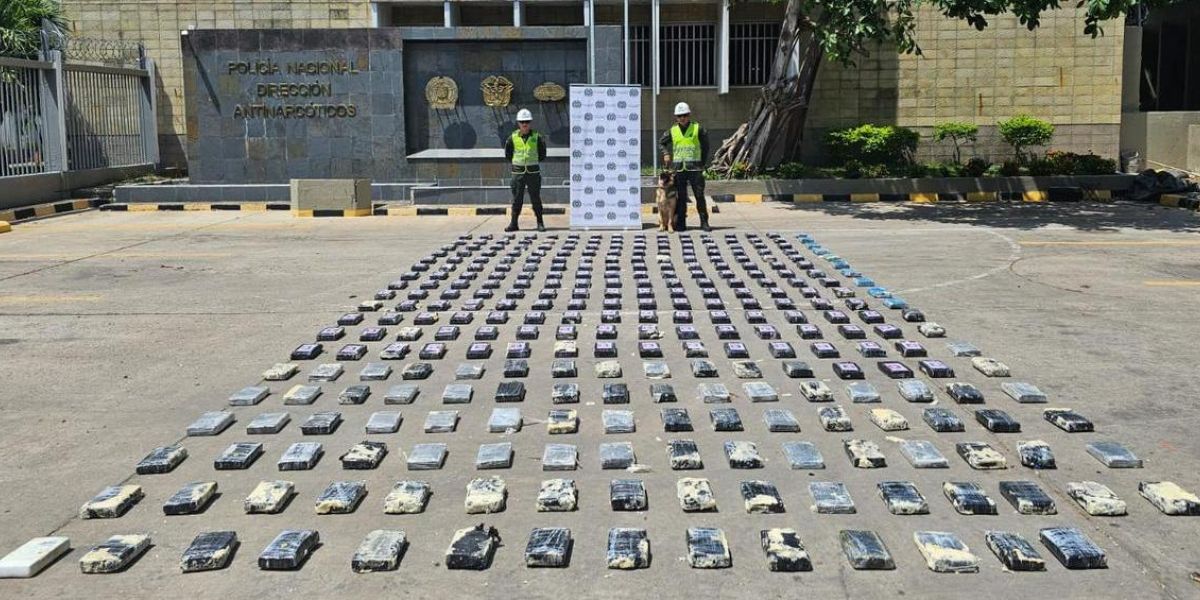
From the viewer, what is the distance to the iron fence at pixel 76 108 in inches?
706

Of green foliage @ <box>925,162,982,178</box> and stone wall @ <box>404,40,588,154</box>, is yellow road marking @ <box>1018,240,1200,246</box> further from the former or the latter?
stone wall @ <box>404,40,588,154</box>

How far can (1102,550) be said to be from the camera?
3795 millimetres

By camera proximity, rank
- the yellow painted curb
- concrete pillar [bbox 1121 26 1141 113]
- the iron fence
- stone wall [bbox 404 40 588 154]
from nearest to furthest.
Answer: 1. the iron fence
2. the yellow painted curb
3. stone wall [bbox 404 40 588 154]
4. concrete pillar [bbox 1121 26 1141 113]

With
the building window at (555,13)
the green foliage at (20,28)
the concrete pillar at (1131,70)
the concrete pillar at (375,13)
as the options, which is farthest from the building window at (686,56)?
the green foliage at (20,28)

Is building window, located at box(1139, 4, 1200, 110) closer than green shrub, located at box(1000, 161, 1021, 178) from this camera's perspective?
No

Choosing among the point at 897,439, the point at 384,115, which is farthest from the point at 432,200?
the point at 897,439

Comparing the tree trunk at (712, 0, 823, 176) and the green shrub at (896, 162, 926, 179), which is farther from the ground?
the tree trunk at (712, 0, 823, 176)

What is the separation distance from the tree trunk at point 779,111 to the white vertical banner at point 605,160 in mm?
5816

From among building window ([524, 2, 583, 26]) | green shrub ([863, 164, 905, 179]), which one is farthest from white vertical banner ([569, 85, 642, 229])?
building window ([524, 2, 583, 26])

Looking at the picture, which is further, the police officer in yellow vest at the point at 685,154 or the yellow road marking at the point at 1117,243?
the police officer in yellow vest at the point at 685,154

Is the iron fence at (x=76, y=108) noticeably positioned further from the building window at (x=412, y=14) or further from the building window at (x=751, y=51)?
the building window at (x=751, y=51)

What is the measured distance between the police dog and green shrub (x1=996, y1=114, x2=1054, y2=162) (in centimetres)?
971

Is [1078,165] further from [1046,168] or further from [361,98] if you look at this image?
[361,98]

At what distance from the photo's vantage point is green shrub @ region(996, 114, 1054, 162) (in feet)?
67.4
